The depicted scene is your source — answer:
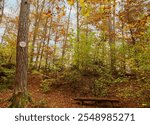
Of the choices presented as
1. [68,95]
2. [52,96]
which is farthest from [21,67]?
[68,95]

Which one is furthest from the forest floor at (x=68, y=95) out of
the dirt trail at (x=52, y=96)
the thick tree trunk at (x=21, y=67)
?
the thick tree trunk at (x=21, y=67)

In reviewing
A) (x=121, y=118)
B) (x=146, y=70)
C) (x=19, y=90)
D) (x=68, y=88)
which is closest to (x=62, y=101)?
(x=68, y=88)

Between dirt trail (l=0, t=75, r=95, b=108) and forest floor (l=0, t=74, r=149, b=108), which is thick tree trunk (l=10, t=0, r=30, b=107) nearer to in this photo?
forest floor (l=0, t=74, r=149, b=108)

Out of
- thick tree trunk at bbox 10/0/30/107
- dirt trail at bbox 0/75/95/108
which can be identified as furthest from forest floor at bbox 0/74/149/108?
thick tree trunk at bbox 10/0/30/107

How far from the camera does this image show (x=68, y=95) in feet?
43.7

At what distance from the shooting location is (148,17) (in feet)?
23.7

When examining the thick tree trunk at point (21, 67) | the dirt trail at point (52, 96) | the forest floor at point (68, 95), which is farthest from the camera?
the dirt trail at point (52, 96)

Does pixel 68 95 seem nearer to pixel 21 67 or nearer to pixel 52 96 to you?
pixel 52 96

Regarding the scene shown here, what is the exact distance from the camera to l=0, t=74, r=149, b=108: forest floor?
10.5m

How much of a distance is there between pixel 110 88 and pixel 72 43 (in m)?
3.36

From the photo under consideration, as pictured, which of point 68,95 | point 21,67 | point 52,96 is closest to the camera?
point 21,67

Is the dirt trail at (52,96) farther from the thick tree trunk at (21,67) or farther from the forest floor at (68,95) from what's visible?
the thick tree trunk at (21,67)

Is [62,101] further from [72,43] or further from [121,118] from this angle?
[121,118]

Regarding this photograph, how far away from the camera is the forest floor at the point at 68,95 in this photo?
1050cm
